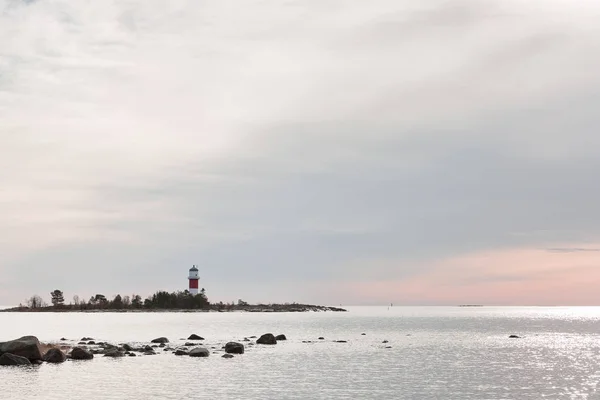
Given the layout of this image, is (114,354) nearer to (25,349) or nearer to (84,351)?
(84,351)

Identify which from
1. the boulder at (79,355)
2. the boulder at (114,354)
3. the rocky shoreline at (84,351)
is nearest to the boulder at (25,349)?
the rocky shoreline at (84,351)

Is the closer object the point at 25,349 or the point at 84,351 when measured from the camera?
the point at 25,349

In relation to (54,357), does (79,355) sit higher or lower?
lower

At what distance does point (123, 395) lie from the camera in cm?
4375

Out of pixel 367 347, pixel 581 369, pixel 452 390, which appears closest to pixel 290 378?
pixel 452 390

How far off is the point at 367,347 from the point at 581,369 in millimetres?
31226

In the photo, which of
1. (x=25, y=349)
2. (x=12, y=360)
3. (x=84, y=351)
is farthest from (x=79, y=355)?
(x=12, y=360)

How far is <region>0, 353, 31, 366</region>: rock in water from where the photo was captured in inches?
2329

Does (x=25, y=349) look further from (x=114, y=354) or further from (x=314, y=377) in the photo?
(x=314, y=377)

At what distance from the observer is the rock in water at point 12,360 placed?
59156 millimetres

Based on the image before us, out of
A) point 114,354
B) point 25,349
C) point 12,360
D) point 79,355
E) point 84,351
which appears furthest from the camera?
point 114,354

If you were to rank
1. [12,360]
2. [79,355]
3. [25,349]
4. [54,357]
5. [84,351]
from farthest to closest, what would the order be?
[84,351], [79,355], [54,357], [25,349], [12,360]

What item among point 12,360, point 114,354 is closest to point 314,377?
point 114,354

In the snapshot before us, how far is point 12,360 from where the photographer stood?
5962 cm
